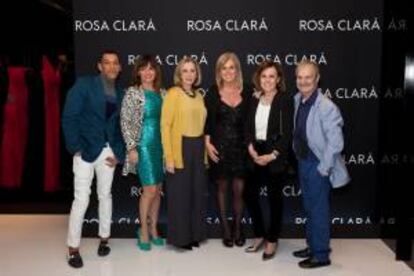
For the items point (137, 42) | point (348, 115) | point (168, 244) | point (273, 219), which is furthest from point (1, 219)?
point (348, 115)

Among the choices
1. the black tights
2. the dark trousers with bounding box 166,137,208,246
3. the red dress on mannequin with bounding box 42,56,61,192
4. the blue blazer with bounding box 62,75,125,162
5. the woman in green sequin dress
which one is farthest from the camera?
the red dress on mannequin with bounding box 42,56,61,192

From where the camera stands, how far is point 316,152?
3.93 meters

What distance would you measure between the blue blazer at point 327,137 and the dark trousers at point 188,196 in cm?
91

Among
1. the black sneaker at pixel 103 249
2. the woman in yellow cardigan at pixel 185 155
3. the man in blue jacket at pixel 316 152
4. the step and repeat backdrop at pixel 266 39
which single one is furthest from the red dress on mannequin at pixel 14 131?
the man in blue jacket at pixel 316 152

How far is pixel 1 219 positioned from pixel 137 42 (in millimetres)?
2314

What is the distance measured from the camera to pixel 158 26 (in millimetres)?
4664

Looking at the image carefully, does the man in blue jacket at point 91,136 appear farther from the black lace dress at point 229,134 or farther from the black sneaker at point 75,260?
the black lace dress at point 229,134

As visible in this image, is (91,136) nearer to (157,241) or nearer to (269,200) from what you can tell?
(157,241)

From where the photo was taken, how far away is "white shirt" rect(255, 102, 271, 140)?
13.5 ft

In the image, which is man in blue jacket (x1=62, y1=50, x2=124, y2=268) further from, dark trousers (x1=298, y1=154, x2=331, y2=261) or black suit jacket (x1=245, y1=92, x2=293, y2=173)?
dark trousers (x1=298, y1=154, x2=331, y2=261)

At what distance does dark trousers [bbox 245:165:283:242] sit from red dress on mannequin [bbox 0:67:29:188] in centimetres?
270

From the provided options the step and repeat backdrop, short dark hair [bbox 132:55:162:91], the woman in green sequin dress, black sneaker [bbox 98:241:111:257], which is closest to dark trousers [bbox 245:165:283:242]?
the woman in green sequin dress

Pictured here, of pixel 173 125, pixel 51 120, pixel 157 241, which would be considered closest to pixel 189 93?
pixel 173 125

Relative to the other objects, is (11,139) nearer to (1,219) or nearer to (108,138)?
(1,219)
